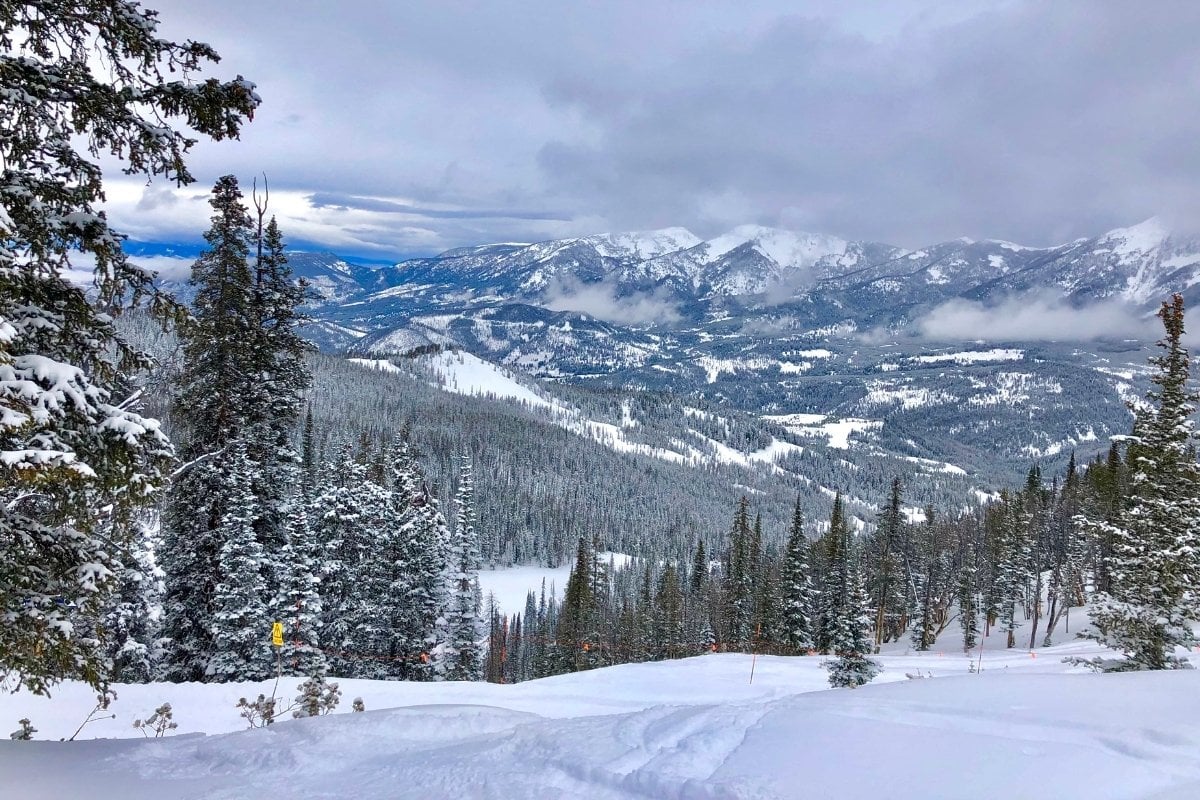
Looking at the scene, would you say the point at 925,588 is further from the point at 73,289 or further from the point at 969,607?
the point at 73,289

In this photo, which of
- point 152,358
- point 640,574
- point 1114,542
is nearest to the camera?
point 152,358

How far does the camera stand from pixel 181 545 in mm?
18984

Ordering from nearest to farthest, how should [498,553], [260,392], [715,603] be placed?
[260,392]
[715,603]
[498,553]

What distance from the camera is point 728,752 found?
6.18 m

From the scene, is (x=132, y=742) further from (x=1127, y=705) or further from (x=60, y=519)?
(x=1127, y=705)

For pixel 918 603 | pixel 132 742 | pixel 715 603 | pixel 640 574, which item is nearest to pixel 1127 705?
pixel 132 742

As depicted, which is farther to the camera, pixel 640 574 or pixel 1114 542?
pixel 640 574

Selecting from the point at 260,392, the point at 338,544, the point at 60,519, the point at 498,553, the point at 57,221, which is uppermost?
the point at 57,221

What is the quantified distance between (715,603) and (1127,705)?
63.4 metres

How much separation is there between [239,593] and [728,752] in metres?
18.0

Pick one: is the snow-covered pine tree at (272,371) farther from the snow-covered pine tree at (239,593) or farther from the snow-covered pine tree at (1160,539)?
the snow-covered pine tree at (1160,539)

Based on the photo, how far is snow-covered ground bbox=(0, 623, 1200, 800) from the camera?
17.8ft

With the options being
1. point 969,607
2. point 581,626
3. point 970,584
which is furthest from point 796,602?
point 970,584

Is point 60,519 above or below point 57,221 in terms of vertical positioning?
below
